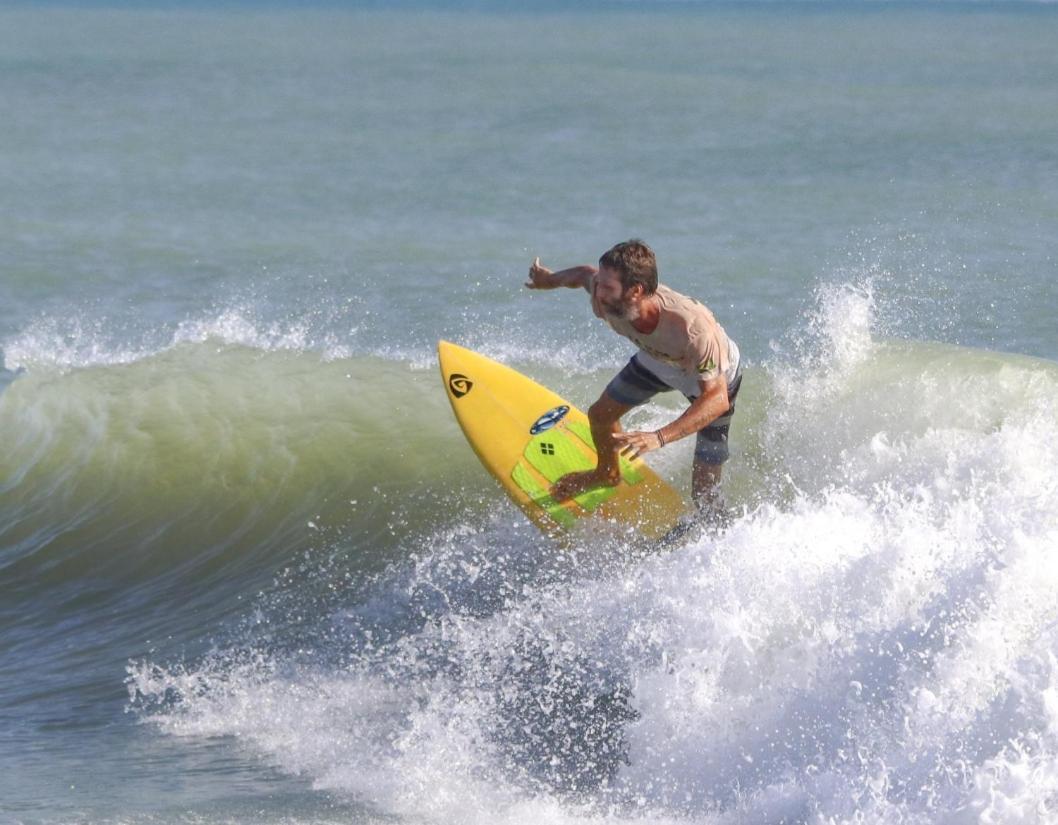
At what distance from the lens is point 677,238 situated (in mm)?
14469

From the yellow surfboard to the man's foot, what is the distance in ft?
0.09

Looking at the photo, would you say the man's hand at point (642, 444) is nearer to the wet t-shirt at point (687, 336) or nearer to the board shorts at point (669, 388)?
the wet t-shirt at point (687, 336)

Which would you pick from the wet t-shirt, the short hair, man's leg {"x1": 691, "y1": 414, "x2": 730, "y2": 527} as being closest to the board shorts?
man's leg {"x1": 691, "y1": 414, "x2": 730, "y2": 527}

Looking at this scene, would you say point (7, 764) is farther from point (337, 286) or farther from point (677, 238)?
point (677, 238)

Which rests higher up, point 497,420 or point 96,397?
point 497,420

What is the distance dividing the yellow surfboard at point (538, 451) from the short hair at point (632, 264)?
5.23ft

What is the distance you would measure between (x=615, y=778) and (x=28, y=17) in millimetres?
34347

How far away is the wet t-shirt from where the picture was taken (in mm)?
6137

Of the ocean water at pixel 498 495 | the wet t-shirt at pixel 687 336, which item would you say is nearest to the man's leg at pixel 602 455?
the ocean water at pixel 498 495

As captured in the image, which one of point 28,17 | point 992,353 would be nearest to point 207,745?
point 992,353

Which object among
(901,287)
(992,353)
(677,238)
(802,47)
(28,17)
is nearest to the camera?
(992,353)

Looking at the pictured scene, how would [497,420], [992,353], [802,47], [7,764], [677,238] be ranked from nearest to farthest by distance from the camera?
[7,764], [497,420], [992,353], [677,238], [802,47]

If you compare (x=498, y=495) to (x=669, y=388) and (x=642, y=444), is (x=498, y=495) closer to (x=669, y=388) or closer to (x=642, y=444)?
(x=669, y=388)

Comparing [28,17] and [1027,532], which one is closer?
[1027,532]
